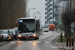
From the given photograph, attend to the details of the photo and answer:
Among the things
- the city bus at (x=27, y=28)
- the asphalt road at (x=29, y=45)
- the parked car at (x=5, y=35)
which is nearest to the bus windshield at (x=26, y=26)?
the city bus at (x=27, y=28)

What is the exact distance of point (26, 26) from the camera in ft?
122

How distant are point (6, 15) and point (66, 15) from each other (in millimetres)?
12937

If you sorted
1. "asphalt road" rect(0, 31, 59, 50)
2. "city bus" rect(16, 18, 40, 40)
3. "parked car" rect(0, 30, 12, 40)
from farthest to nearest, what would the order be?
1. "city bus" rect(16, 18, 40, 40)
2. "parked car" rect(0, 30, 12, 40)
3. "asphalt road" rect(0, 31, 59, 50)

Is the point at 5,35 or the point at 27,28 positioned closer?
the point at 5,35

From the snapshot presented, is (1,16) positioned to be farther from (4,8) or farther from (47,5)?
(47,5)

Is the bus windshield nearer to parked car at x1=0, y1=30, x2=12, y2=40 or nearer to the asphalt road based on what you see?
parked car at x1=0, y1=30, x2=12, y2=40

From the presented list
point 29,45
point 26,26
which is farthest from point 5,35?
point 29,45

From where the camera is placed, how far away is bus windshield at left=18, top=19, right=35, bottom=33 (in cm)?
3688

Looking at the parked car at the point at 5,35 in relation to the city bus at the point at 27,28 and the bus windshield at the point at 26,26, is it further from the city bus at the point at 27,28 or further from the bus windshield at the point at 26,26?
the bus windshield at the point at 26,26

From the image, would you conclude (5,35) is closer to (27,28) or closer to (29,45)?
(27,28)

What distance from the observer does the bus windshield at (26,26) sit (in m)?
36.9

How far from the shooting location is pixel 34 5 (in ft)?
547

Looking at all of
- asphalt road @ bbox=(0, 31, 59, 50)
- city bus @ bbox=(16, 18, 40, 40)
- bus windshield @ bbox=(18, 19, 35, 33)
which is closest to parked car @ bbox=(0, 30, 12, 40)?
city bus @ bbox=(16, 18, 40, 40)

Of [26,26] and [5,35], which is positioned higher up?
[26,26]
